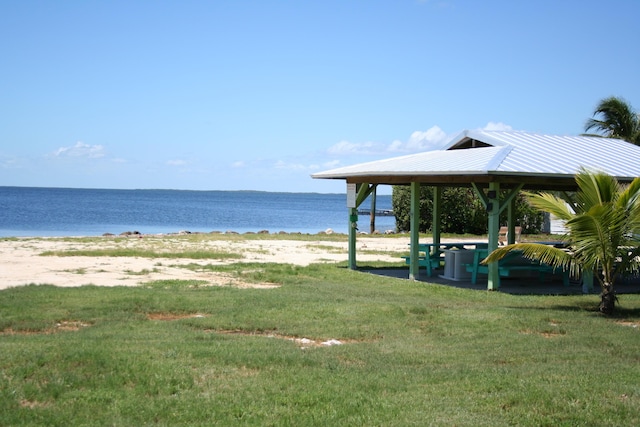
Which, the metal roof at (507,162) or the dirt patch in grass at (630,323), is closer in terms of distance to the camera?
the dirt patch in grass at (630,323)

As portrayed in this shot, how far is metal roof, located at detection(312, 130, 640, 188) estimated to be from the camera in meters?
14.6

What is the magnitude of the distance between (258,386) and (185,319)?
13.7 ft

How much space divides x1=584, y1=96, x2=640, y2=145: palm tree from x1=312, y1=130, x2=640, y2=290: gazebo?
47.0 ft

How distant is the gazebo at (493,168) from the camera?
14.8m

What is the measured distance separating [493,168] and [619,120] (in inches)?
891

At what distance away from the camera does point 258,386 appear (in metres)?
6.79

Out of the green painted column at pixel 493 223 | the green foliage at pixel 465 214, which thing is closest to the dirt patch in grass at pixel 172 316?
the green painted column at pixel 493 223

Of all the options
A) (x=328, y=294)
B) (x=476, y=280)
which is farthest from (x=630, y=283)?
(x=328, y=294)

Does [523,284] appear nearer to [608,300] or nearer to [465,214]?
[608,300]

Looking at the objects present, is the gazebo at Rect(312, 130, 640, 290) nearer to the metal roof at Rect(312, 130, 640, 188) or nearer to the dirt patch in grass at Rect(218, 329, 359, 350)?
the metal roof at Rect(312, 130, 640, 188)

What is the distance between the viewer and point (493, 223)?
15.2 metres

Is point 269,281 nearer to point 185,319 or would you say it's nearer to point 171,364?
point 185,319

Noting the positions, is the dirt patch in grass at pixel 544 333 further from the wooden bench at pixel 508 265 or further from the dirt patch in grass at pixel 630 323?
the wooden bench at pixel 508 265

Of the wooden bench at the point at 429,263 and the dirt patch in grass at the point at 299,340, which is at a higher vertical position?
the wooden bench at the point at 429,263
